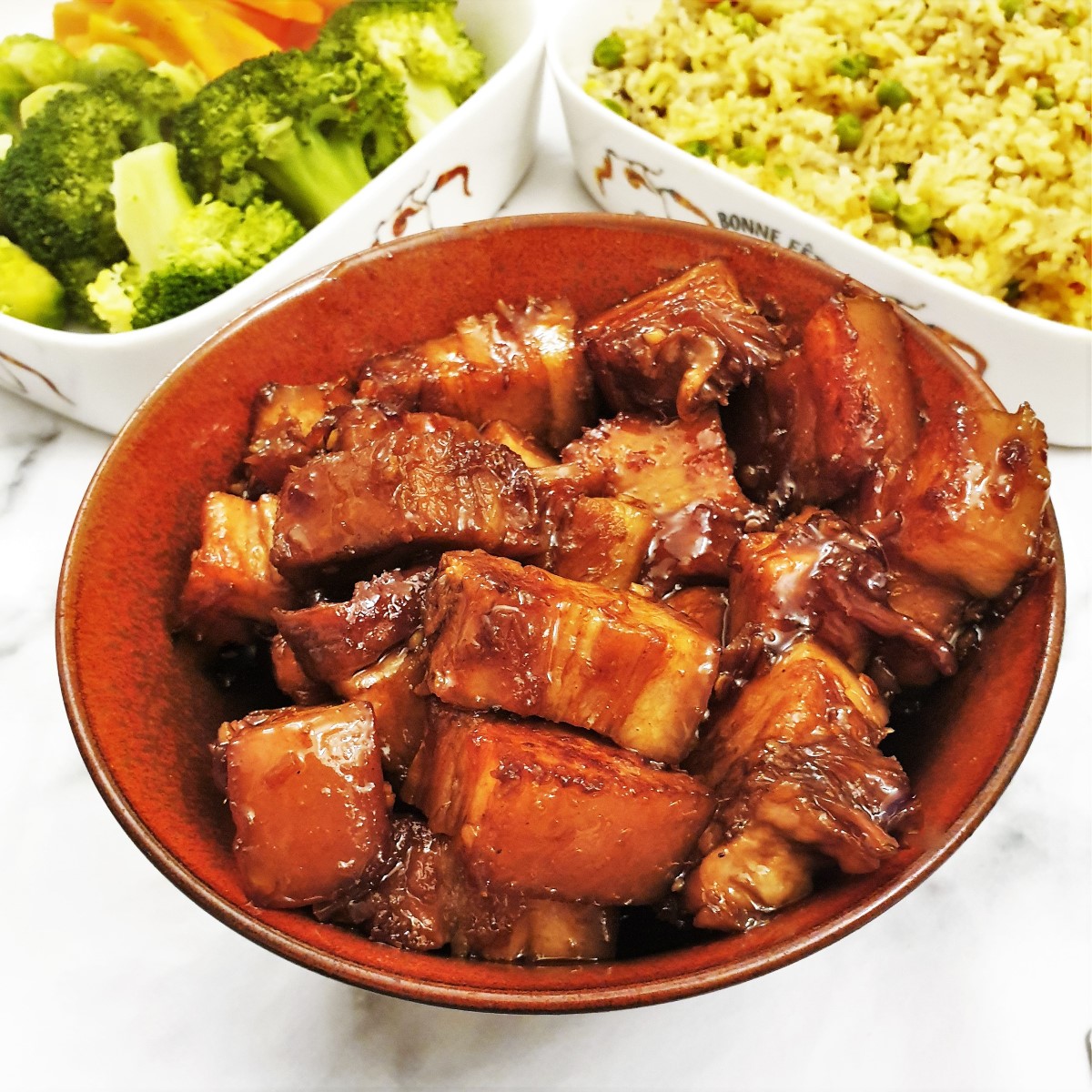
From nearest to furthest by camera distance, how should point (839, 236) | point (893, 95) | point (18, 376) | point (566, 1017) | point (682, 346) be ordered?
point (682, 346), point (566, 1017), point (839, 236), point (18, 376), point (893, 95)

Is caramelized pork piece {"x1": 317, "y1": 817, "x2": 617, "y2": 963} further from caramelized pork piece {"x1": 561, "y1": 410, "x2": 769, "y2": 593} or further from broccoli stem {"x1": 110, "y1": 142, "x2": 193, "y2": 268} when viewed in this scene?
broccoli stem {"x1": 110, "y1": 142, "x2": 193, "y2": 268}

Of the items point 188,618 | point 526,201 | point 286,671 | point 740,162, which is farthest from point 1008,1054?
point 526,201

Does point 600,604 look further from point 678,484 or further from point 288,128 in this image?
point 288,128

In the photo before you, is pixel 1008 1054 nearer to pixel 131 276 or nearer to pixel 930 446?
pixel 930 446

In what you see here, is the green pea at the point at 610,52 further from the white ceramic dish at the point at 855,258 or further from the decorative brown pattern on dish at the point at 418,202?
the decorative brown pattern on dish at the point at 418,202

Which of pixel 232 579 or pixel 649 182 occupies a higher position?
pixel 649 182

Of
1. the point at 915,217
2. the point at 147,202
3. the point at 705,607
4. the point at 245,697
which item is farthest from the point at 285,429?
the point at 915,217
